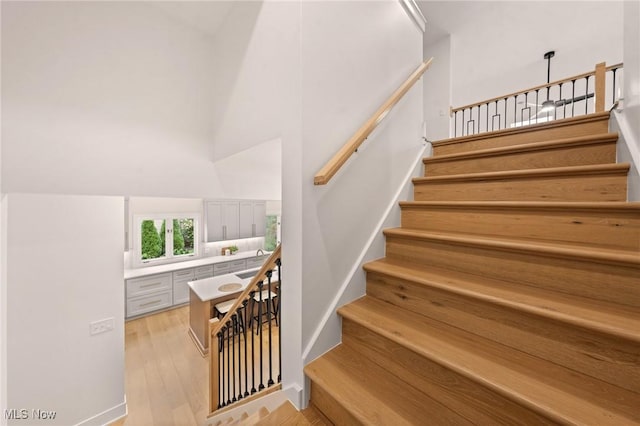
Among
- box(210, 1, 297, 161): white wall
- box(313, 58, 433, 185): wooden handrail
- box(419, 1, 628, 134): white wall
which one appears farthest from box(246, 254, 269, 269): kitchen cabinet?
box(313, 58, 433, 185): wooden handrail

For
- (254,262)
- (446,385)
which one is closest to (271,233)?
(254,262)

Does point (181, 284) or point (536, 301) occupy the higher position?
point (536, 301)

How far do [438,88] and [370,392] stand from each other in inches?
169

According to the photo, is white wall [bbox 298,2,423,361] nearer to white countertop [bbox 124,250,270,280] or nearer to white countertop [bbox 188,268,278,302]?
white countertop [bbox 188,268,278,302]

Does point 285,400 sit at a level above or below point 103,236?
below

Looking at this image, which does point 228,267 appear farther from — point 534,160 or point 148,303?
point 534,160

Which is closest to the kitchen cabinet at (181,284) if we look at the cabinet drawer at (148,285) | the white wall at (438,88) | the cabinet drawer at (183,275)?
the cabinet drawer at (183,275)

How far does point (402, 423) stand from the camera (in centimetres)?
91

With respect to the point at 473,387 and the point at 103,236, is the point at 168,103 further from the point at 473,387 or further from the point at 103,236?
the point at 473,387

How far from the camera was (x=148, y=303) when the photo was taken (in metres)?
4.82

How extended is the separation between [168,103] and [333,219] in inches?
72.4

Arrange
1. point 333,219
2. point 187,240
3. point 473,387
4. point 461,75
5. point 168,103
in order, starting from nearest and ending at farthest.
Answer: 1. point 473,387
2. point 333,219
3. point 168,103
4. point 461,75
5. point 187,240

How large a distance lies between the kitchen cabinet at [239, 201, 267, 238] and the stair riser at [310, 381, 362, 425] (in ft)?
19.5

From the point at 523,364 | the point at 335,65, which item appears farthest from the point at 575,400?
the point at 335,65
